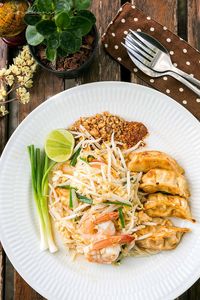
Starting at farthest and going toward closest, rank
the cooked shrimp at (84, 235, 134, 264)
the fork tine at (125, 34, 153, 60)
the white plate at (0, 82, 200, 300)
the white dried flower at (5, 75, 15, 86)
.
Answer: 1. the white dried flower at (5, 75, 15, 86)
2. the fork tine at (125, 34, 153, 60)
3. the white plate at (0, 82, 200, 300)
4. the cooked shrimp at (84, 235, 134, 264)

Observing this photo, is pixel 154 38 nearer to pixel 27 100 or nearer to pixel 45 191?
pixel 27 100

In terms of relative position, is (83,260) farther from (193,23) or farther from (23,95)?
(193,23)

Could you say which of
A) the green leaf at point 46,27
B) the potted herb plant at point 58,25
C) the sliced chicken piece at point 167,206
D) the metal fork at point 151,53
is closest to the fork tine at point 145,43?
the metal fork at point 151,53

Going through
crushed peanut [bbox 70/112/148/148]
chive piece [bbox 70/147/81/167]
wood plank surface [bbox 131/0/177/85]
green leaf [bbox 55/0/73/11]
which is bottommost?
chive piece [bbox 70/147/81/167]

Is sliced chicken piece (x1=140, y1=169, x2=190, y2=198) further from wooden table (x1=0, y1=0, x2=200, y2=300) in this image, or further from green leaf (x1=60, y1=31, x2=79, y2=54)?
green leaf (x1=60, y1=31, x2=79, y2=54)

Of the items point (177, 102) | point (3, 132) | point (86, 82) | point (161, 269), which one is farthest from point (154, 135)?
point (3, 132)

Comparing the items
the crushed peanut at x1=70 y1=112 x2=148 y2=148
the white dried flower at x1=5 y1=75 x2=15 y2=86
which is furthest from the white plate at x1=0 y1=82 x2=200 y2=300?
the white dried flower at x1=5 y1=75 x2=15 y2=86
